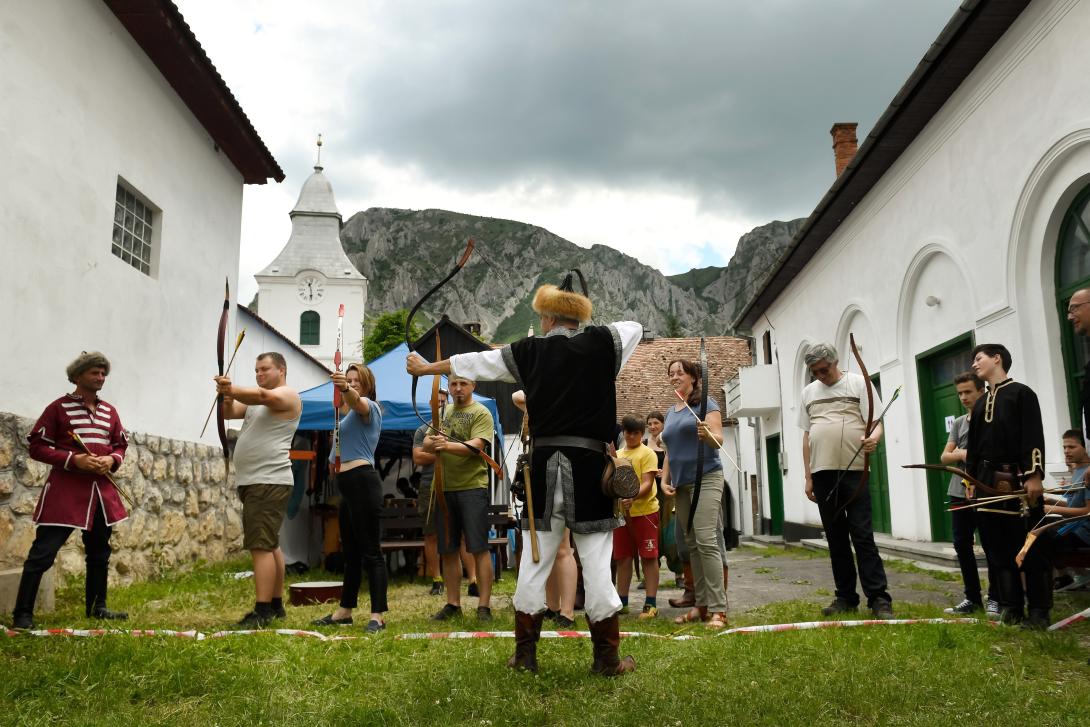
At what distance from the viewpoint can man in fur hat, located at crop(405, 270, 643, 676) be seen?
363 centimetres

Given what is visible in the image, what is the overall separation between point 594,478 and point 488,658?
1061mm

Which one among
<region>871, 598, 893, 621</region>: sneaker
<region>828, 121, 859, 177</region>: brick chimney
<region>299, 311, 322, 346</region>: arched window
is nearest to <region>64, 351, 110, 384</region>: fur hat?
<region>871, 598, 893, 621</region>: sneaker

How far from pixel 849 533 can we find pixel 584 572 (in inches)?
109

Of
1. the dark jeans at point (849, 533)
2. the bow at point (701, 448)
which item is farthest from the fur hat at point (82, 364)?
the dark jeans at point (849, 533)

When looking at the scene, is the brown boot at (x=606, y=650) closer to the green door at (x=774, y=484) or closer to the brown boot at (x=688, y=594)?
the brown boot at (x=688, y=594)

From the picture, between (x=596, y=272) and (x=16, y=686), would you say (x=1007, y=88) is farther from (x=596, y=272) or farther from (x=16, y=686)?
(x=596, y=272)

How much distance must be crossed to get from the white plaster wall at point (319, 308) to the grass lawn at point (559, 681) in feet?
166

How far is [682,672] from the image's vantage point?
144 inches

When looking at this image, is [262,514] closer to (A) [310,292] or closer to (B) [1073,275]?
(B) [1073,275]

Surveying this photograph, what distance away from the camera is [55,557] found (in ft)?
17.8

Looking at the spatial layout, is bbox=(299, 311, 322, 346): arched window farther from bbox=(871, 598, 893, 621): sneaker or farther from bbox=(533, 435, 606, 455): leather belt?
bbox=(533, 435, 606, 455): leather belt

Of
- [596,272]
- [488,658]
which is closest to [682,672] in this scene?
[488,658]

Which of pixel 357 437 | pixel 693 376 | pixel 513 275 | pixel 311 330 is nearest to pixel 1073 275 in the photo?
pixel 693 376

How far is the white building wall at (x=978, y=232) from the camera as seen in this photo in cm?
787
